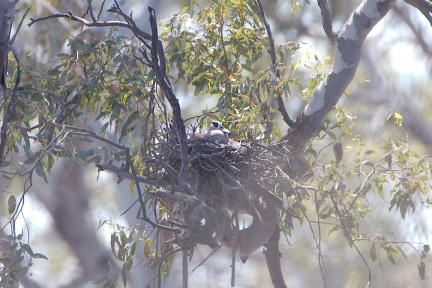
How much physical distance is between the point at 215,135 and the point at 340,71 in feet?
1.98

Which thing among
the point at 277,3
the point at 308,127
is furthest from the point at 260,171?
the point at 277,3

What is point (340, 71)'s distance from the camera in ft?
8.42

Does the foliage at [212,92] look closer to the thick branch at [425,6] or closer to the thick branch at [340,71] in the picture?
the thick branch at [340,71]

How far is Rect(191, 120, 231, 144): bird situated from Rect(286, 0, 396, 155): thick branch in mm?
294

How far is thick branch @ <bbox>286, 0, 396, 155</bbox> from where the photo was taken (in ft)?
8.16

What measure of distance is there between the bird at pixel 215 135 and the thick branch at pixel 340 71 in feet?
0.96

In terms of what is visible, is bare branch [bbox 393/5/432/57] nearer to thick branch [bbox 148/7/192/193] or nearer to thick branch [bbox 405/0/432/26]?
thick branch [bbox 405/0/432/26]

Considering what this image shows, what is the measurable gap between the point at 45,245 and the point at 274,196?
466 cm

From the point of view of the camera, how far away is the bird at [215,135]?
2.55 metres

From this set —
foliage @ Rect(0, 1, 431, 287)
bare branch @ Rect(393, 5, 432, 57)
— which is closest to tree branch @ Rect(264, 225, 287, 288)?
foliage @ Rect(0, 1, 431, 287)

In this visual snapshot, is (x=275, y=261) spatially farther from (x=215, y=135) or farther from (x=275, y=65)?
(x=275, y=65)

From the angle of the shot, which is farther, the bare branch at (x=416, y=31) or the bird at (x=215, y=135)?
the bare branch at (x=416, y=31)

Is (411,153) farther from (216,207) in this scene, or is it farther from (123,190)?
(123,190)

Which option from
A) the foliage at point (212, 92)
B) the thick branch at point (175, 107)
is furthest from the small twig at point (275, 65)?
the thick branch at point (175, 107)
